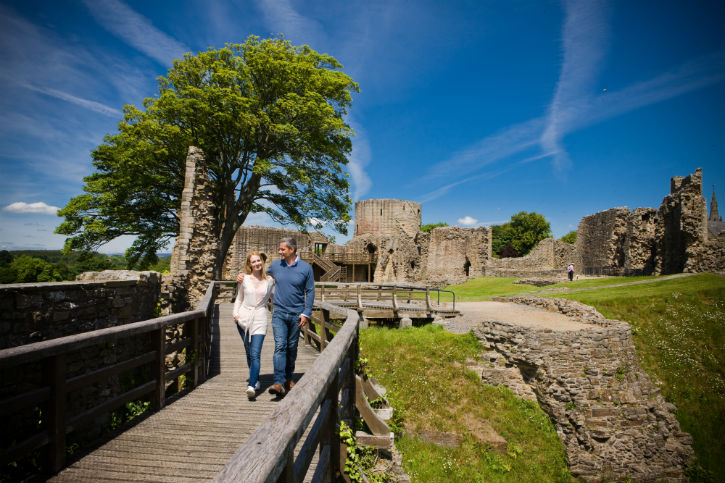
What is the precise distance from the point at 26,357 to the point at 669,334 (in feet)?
Answer: 56.4

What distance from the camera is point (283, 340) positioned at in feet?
15.0

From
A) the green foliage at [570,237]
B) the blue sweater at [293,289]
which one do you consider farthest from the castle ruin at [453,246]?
the green foliage at [570,237]

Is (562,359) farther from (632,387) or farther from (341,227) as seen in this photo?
(341,227)

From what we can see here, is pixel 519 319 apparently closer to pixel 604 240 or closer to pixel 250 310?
pixel 250 310

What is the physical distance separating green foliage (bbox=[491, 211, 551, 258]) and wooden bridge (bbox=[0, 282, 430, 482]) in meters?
61.4

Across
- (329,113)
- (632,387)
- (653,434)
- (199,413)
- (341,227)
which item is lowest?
(653,434)

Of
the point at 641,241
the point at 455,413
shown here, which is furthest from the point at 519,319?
the point at 641,241

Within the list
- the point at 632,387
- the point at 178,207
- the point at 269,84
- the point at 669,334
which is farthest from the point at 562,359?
the point at 178,207

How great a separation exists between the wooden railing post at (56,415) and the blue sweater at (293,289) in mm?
2220

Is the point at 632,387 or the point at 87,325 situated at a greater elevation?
the point at 87,325

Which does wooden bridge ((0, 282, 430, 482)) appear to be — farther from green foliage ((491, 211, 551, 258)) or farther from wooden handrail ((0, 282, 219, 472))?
green foliage ((491, 211, 551, 258))

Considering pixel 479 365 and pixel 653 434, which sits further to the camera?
pixel 479 365

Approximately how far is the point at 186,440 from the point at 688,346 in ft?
51.8

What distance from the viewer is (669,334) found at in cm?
1265
